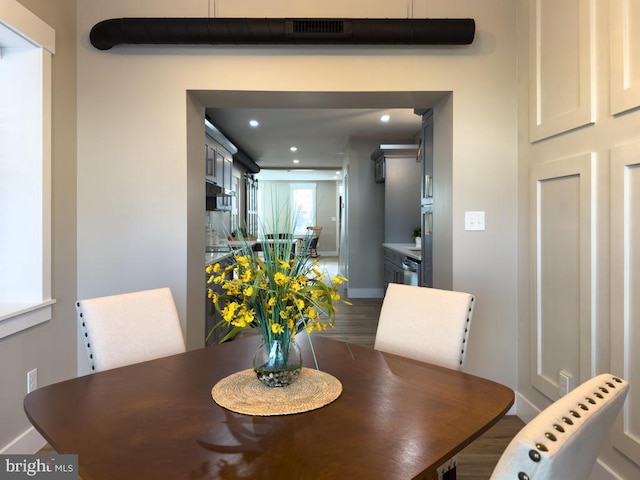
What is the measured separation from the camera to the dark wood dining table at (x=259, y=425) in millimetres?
774

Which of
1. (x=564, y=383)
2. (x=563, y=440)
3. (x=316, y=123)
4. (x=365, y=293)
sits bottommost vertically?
(x=365, y=293)

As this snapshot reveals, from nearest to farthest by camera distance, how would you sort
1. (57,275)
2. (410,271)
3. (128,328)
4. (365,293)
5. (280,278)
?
(280,278) < (128,328) < (57,275) < (410,271) < (365,293)

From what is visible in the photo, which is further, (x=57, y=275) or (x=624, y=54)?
(x=57, y=275)

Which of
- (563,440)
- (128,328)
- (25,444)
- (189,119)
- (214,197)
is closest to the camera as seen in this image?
(563,440)

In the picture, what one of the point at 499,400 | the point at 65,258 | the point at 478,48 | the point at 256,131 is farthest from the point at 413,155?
the point at 499,400

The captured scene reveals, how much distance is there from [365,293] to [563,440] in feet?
20.2

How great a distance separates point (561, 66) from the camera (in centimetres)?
210

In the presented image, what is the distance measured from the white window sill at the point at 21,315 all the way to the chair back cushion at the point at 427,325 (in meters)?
1.68

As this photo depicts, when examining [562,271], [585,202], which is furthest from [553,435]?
[562,271]

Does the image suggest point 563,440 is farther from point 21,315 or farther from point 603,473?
point 21,315

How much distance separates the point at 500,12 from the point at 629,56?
1.15 metres

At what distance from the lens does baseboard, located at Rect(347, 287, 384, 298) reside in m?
6.61

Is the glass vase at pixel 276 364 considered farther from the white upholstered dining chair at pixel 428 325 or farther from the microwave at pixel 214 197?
the microwave at pixel 214 197

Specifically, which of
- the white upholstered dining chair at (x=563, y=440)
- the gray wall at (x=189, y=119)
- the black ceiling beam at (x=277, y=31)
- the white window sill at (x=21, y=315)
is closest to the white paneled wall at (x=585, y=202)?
the gray wall at (x=189, y=119)
